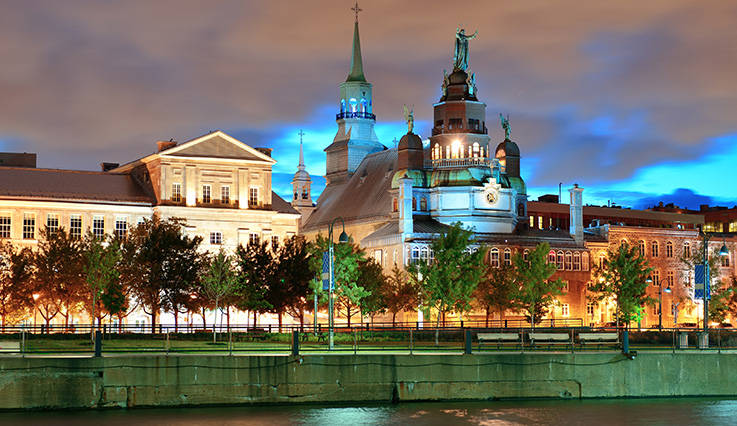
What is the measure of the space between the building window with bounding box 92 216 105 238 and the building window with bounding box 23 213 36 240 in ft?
17.1

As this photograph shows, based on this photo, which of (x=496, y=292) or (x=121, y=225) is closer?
(x=121, y=225)

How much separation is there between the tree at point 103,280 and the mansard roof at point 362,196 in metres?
52.8

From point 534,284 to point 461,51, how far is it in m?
39.1

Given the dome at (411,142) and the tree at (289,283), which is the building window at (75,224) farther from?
the dome at (411,142)

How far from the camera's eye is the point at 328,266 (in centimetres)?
6266

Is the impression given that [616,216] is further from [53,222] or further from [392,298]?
[53,222]

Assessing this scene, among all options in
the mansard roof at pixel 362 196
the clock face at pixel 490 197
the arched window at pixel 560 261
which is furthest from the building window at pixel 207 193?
the arched window at pixel 560 261

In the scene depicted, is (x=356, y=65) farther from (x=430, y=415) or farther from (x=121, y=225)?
(x=430, y=415)

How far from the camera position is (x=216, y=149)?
107m

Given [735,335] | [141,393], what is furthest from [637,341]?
[141,393]

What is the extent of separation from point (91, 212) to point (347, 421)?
6426 cm

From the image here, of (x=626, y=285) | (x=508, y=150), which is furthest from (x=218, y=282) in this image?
(x=508, y=150)

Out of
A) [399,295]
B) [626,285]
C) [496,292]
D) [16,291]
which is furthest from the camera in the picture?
[626,285]

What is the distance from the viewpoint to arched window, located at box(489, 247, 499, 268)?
124662 mm
